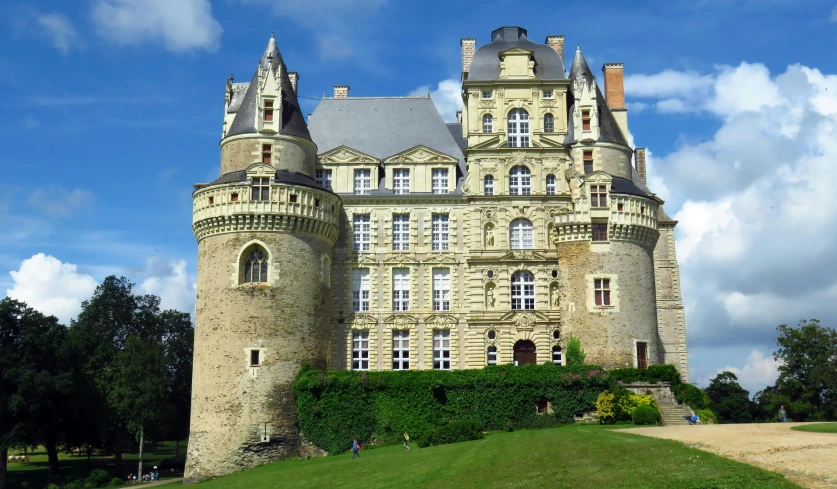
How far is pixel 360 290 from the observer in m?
48.2

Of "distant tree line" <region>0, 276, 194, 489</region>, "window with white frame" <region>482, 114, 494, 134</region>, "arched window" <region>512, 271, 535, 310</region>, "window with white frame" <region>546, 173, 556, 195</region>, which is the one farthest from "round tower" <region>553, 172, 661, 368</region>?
"distant tree line" <region>0, 276, 194, 489</region>

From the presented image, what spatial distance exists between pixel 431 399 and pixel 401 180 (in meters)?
14.2

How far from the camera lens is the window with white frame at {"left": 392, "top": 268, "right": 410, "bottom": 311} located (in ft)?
158

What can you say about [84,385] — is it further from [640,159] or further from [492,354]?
[640,159]

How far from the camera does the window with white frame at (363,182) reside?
1965 inches

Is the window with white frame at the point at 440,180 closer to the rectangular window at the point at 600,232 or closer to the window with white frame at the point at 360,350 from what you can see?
the rectangular window at the point at 600,232

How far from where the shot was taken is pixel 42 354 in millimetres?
55219

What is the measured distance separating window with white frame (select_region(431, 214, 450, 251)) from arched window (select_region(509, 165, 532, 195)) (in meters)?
4.32

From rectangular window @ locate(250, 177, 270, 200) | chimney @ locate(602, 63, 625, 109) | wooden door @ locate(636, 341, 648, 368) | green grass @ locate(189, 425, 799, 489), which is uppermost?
chimney @ locate(602, 63, 625, 109)

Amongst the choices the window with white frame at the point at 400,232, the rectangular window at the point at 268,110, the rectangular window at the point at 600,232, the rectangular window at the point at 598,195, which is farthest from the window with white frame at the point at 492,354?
the rectangular window at the point at 268,110

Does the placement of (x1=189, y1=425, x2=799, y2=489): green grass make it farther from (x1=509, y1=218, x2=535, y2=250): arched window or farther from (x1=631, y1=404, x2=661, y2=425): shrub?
(x1=509, y1=218, x2=535, y2=250): arched window

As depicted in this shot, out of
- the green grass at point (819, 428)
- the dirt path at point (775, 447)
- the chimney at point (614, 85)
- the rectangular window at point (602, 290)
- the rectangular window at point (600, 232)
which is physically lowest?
the dirt path at point (775, 447)

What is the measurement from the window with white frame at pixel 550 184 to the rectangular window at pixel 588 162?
200 centimetres

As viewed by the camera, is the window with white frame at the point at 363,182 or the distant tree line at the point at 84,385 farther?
the distant tree line at the point at 84,385
